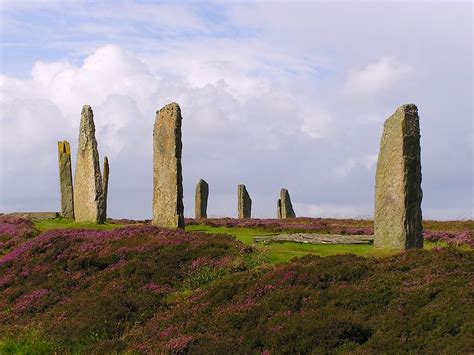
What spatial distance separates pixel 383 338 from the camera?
1548cm

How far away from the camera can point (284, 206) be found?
57.1m

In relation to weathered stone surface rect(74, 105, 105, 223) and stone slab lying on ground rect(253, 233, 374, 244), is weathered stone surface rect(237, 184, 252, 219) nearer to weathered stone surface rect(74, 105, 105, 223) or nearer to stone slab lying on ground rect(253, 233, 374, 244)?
weathered stone surface rect(74, 105, 105, 223)

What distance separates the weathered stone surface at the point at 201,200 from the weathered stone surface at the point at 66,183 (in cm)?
1179

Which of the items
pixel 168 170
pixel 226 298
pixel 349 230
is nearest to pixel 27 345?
pixel 226 298

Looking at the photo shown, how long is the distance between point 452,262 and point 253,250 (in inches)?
302

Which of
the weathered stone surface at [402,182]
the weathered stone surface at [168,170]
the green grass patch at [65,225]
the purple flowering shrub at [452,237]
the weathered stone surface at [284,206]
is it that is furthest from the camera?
the weathered stone surface at [284,206]

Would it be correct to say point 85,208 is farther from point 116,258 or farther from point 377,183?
point 377,183

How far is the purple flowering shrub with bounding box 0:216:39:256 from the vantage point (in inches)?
1289

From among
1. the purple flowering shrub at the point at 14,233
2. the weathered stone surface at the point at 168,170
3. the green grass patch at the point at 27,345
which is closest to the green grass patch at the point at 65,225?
the purple flowering shrub at the point at 14,233

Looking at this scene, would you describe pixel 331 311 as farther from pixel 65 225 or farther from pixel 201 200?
pixel 201 200

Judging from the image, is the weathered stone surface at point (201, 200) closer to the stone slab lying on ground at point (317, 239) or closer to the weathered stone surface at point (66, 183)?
the weathered stone surface at point (66, 183)

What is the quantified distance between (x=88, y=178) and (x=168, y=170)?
25.0 feet

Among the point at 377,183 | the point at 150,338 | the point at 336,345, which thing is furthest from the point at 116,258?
the point at 336,345

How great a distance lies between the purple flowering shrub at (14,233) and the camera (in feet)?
107
